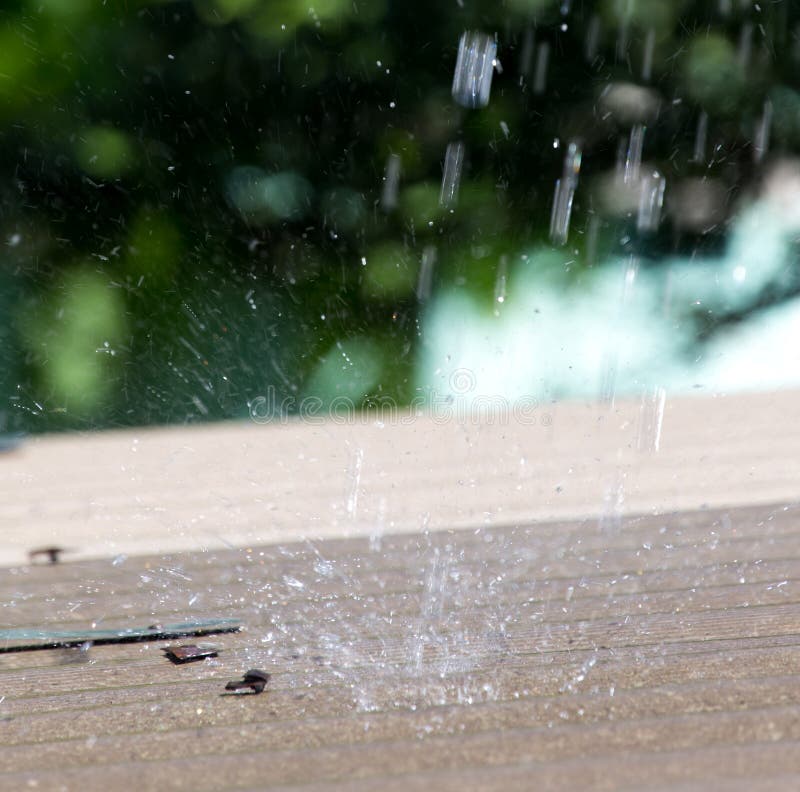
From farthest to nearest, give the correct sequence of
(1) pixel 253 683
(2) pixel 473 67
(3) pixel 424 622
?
(2) pixel 473 67 → (3) pixel 424 622 → (1) pixel 253 683

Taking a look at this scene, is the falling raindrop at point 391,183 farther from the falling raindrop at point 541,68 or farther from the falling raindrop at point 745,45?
the falling raindrop at point 745,45

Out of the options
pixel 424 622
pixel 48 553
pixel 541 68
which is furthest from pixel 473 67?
pixel 424 622

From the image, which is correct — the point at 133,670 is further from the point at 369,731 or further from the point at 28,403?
the point at 28,403

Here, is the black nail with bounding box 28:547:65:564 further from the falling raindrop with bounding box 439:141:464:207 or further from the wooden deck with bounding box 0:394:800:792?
the falling raindrop with bounding box 439:141:464:207

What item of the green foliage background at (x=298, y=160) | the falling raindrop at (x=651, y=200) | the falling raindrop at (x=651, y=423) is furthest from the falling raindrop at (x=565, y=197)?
the falling raindrop at (x=651, y=423)

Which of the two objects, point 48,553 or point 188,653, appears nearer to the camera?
point 188,653

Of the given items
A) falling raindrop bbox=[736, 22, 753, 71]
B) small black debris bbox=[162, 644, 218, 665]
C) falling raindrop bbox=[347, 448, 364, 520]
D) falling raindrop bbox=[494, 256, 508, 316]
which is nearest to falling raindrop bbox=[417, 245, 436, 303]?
falling raindrop bbox=[494, 256, 508, 316]

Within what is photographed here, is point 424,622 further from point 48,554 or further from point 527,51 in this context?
point 527,51
